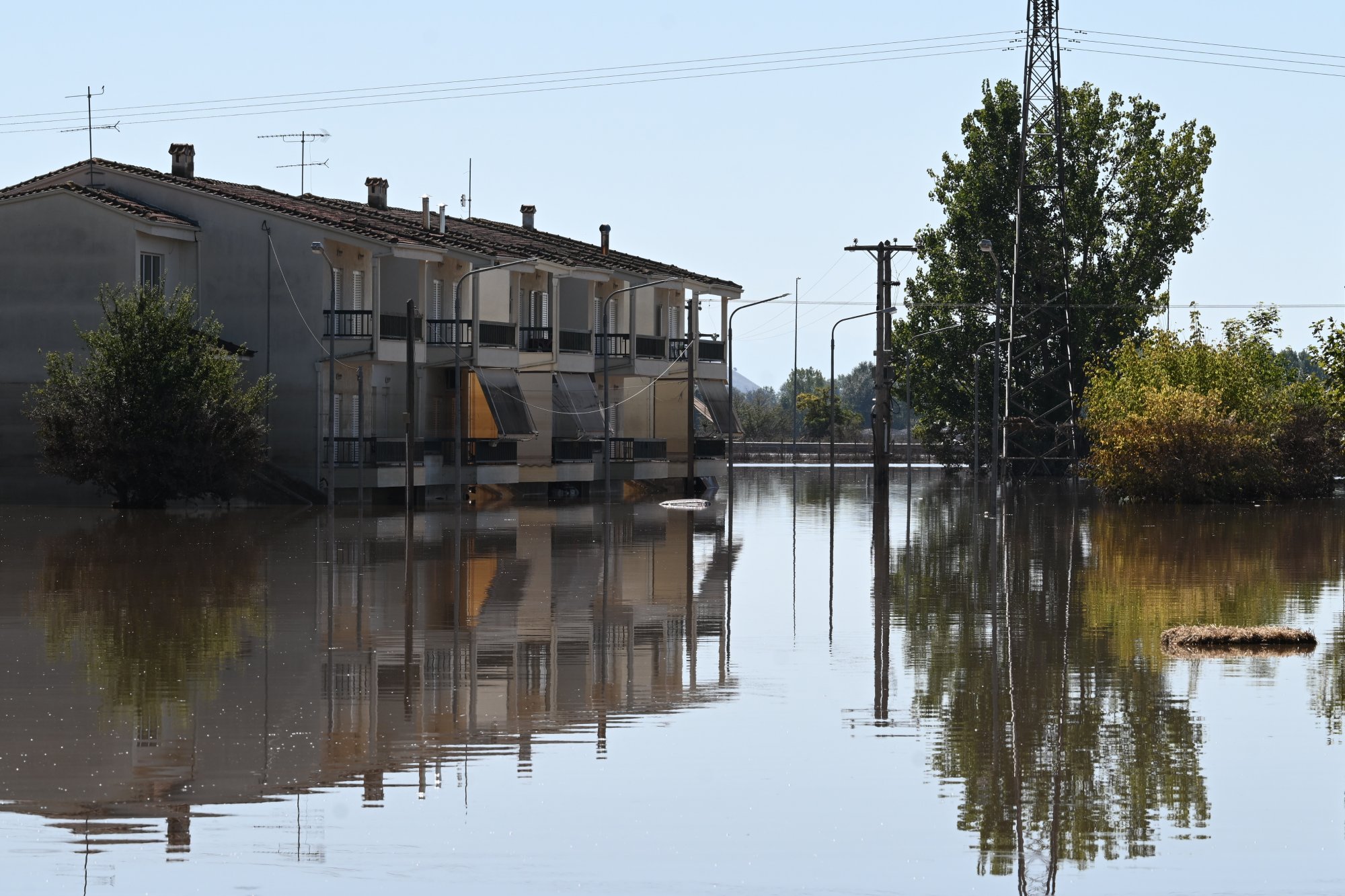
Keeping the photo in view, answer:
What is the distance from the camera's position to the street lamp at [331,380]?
52156mm

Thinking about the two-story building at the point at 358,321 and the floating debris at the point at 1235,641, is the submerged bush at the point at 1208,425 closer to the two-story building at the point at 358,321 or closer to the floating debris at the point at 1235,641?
the two-story building at the point at 358,321

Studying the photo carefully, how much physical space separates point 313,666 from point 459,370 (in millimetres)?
36809

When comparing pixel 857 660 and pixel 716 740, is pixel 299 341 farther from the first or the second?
pixel 716 740

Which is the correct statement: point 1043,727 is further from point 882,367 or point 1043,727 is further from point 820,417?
point 820,417

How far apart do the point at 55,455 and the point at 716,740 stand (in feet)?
126

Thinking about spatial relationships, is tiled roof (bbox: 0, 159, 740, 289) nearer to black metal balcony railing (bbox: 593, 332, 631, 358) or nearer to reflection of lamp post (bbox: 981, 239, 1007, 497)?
black metal balcony railing (bbox: 593, 332, 631, 358)

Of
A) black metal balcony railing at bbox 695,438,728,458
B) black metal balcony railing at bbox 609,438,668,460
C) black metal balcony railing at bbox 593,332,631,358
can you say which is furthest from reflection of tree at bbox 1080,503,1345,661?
black metal balcony railing at bbox 695,438,728,458

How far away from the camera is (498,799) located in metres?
11.5

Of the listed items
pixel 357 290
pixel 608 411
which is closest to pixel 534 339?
pixel 608 411

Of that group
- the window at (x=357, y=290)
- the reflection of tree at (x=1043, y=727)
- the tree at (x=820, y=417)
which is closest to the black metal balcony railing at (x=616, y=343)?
the window at (x=357, y=290)

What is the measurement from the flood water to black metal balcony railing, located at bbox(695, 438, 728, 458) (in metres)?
44.9

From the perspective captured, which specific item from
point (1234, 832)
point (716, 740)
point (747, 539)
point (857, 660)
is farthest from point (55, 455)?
point (1234, 832)

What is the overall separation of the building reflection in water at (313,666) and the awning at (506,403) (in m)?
26.7

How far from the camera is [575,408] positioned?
67.6 m
